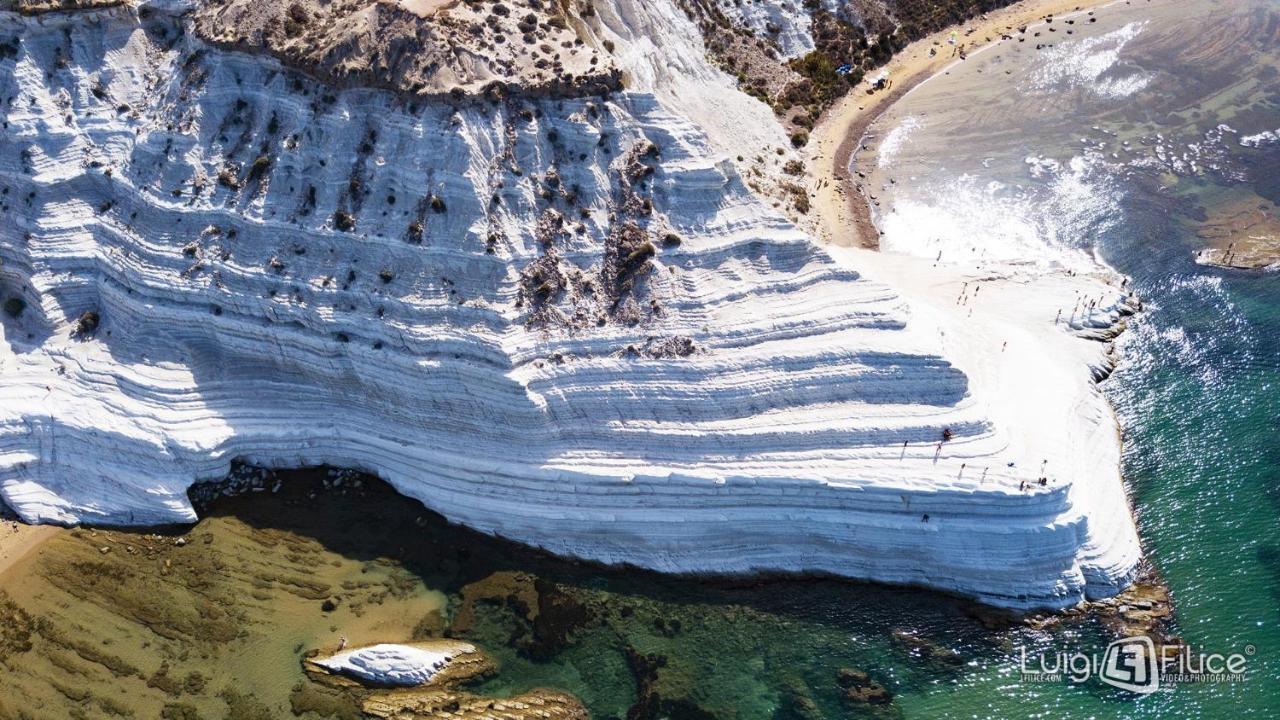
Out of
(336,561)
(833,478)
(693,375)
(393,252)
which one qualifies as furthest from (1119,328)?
(336,561)

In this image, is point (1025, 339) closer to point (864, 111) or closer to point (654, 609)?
point (864, 111)

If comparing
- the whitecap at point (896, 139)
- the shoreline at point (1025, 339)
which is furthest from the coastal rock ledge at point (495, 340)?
the whitecap at point (896, 139)

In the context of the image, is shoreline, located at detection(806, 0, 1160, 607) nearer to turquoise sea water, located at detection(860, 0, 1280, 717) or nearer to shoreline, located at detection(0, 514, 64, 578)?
turquoise sea water, located at detection(860, 0, 1280, 717)

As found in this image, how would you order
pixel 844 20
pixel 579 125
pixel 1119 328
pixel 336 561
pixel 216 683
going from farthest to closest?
pixel 844 20 → pixel 1119 328 → pixel 579 125 → pixel 336 561 → pixel 216 683

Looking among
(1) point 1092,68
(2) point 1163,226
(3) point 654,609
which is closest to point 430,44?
(3) point 654,609

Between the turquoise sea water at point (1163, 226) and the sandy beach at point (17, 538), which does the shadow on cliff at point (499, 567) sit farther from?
the sandy beach at point (17, 538)

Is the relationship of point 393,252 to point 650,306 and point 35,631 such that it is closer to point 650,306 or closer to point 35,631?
point 650,306

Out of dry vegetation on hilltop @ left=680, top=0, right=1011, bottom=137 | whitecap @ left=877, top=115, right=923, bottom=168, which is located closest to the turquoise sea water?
whitecap @ left=877, top=115, right=923, bottom=168

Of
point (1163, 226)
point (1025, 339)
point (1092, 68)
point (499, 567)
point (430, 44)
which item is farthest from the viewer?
point (1092, 68)
